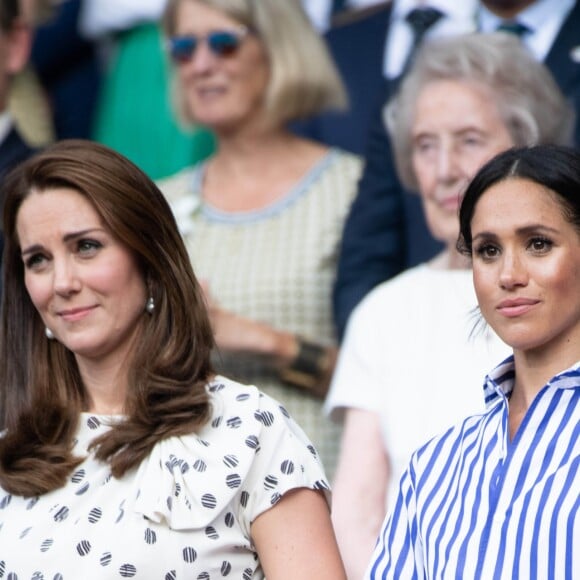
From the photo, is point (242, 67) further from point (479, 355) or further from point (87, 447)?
point (87, 447)

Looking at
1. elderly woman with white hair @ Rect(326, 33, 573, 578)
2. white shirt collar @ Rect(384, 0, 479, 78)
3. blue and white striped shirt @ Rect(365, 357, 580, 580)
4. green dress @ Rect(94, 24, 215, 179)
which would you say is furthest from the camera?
green dress @ Rect(94, 24, 215, 179)

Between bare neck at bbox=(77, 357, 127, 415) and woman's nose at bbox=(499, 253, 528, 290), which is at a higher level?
woman's nose at bbox=(499, 253, 528, 290)

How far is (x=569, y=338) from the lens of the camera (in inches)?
141

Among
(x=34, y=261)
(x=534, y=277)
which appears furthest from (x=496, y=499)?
(x=34, y=261)

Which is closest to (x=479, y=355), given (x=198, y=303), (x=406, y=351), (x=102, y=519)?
(x=406, y=351)

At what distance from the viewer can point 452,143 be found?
4984 millimetres

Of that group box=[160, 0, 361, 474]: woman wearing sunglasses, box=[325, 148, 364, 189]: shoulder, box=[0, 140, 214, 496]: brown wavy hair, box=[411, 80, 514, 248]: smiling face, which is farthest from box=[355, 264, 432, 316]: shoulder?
box=[0, 140, 214, 496]: brown wavy hair

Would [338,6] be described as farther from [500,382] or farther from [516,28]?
[500,382]

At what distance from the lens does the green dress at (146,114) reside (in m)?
6.77

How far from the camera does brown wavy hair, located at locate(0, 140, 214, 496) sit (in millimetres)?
3998

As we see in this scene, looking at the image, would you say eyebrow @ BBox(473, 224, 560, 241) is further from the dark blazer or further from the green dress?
the green dress

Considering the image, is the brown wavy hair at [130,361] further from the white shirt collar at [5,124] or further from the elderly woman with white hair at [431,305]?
the white shirt collar at [5,124]

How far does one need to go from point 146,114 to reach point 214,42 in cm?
107

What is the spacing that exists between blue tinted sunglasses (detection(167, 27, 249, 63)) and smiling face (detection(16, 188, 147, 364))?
1.84 metres
